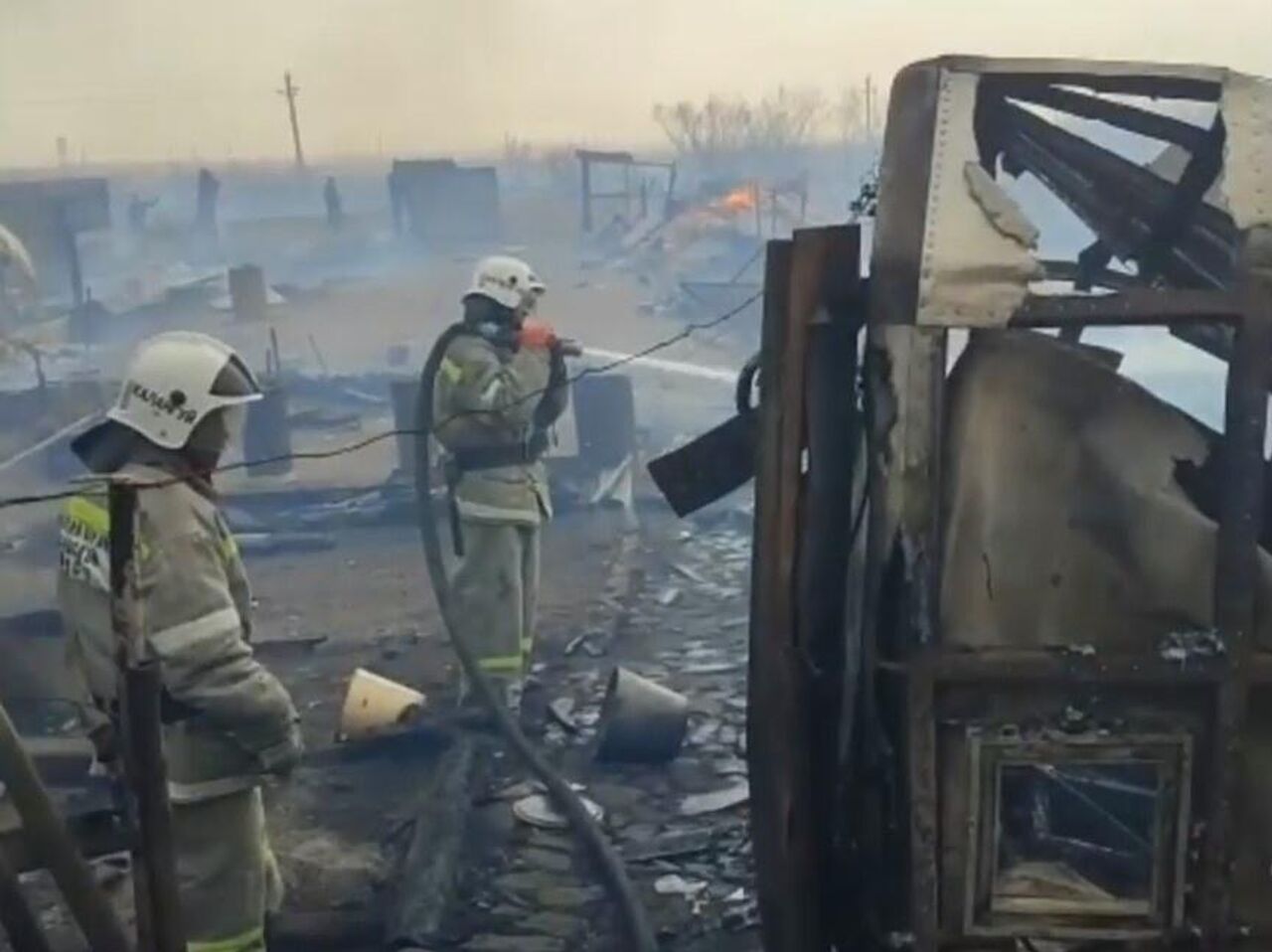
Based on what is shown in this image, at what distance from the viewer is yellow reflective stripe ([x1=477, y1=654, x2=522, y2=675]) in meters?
7.01

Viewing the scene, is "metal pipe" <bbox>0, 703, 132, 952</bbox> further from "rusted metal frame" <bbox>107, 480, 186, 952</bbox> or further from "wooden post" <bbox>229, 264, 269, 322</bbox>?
"wooden post" <bbox>229, 264, 269, 322</bbox>

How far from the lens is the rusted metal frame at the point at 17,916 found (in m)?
3.43

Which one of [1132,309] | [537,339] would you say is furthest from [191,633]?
[537,339]

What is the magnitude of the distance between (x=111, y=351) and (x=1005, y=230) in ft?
61.9

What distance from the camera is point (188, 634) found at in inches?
141

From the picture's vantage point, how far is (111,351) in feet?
65.6

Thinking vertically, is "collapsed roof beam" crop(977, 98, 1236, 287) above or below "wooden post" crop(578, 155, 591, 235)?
above

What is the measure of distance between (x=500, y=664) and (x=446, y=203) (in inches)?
821

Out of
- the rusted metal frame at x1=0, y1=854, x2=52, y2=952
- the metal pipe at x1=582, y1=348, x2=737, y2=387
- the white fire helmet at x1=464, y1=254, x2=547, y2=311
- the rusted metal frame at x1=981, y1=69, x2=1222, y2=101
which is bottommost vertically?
the metal pipe at x1=582, y1=348, x2=737, y2=387

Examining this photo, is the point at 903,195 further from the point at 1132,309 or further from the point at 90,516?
the point at 90,516

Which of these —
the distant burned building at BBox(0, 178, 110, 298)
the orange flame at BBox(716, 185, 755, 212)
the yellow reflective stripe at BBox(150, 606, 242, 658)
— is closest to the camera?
the yellow reflective stripe at BBox(150, 606, 242, 658)

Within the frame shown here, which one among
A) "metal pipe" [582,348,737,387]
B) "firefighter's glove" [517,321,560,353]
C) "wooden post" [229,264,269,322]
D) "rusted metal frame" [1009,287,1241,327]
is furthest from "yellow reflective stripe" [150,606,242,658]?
"wooden post" [229,264,269,322]

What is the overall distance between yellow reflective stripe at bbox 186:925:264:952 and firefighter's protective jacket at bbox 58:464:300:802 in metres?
0.41

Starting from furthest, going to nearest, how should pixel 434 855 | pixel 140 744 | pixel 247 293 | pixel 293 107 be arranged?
pixel 293 107, pixel 247 293, pixel 434 855, pixel 140 744
